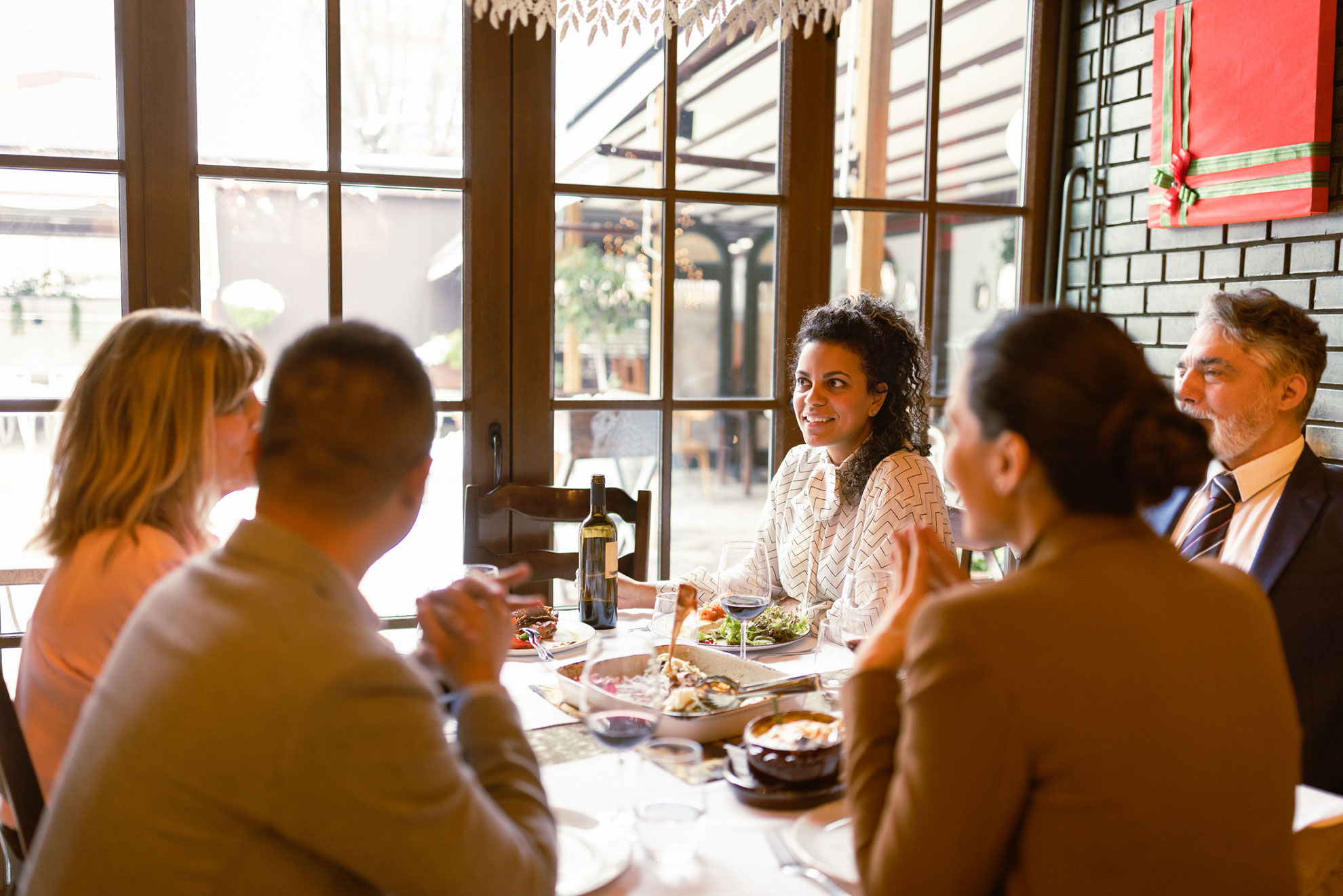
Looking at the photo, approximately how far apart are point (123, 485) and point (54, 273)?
5.06 feet

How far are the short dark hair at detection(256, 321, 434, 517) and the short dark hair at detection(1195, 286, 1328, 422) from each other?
1.87m

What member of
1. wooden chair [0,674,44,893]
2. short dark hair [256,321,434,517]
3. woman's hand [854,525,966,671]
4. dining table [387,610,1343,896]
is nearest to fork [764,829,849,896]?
dining table [387,610,1343,896]

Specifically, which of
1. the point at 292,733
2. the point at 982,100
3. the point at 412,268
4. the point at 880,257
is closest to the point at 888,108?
the point at 982,100

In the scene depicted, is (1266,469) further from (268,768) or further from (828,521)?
(268,768)

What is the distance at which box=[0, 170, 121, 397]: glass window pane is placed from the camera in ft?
8.13

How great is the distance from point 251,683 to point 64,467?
739 mm

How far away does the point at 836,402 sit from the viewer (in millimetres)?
2387

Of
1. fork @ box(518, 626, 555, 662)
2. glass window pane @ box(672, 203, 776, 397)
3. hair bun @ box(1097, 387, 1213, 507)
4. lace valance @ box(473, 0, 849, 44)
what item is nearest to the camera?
→ hair bun @ box(1097, 387, 1213, 507)

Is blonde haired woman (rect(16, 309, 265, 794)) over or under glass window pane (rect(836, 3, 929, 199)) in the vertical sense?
under

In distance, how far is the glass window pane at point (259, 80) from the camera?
2545 millimetres

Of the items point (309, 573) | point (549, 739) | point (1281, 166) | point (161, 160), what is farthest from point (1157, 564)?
point (161, 160)

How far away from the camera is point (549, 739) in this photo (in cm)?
141

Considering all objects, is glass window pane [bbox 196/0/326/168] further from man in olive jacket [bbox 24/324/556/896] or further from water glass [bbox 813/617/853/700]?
man in olive jacket [bbox 24/324/556/896]

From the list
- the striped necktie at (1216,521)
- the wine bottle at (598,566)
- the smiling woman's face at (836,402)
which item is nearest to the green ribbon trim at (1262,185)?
the striped necktie at (1216,521)
